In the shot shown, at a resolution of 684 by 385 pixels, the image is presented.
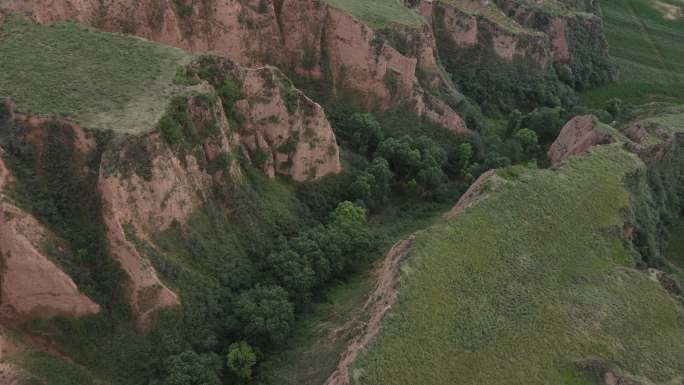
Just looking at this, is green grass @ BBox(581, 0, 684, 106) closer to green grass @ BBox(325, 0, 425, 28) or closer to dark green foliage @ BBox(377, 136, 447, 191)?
green grass @ BBox(325, 0, 425, 28)

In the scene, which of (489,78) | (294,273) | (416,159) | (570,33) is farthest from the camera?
(570,33)

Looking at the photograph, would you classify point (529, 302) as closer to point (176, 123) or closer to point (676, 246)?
point (676, 246)

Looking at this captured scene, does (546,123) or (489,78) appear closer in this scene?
(546,123)

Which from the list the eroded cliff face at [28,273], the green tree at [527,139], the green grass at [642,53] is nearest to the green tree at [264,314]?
the eroded cliff face at [28,273]

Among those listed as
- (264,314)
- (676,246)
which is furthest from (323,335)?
(676,246)

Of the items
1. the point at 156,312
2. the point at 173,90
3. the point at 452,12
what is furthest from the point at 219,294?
the point at 452,12

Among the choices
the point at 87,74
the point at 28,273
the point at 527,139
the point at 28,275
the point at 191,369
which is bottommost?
the point at 527,139

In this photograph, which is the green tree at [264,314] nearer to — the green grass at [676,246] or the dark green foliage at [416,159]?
the dark green foliage at [416,159]
